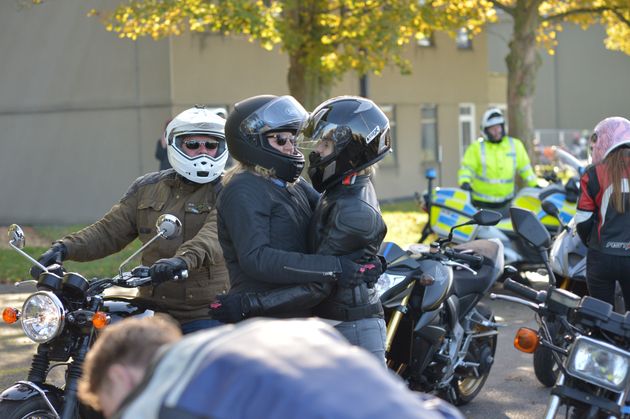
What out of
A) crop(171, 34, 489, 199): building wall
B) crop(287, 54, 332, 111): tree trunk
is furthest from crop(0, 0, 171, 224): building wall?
crop(287, 54, 332, 111): tree trunk

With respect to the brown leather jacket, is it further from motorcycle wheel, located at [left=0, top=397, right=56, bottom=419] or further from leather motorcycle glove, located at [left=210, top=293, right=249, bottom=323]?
motorcycle wheel, located at [left=0, top=397, right=56, bottom=419]

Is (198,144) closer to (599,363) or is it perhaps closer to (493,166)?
(599,363)

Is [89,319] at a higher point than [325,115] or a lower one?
lower

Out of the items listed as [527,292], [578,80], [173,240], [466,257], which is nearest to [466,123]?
[578,80]

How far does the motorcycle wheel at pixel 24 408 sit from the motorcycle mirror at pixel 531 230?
2117 millimetres

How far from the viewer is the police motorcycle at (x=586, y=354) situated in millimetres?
Result: 3688

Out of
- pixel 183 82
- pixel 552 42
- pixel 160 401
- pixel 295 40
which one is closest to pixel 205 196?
pixel 160 401

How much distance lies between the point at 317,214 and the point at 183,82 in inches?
675

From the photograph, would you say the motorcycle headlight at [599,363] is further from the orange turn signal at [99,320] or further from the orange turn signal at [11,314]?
the orange turn signal at [11,314]

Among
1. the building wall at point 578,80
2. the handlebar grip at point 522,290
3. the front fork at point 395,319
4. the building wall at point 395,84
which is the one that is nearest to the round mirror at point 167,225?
the handlebar grip at point 522,290

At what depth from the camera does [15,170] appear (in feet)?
74.5

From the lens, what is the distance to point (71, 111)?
22.0m

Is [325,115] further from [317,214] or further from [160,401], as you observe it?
[160,401]

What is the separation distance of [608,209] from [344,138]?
2.57 meters
